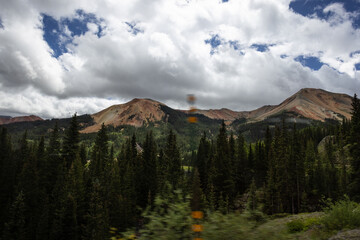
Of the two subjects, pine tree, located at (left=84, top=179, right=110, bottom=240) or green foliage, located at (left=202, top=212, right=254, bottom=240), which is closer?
green foliage, located at (left=202, top=212, right=254, bottom=240)

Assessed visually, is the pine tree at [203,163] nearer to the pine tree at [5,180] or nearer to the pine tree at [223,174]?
the pine tree at [223,174]

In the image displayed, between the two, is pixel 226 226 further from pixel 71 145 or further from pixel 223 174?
pixel 71 145

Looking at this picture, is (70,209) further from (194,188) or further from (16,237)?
(194,188)

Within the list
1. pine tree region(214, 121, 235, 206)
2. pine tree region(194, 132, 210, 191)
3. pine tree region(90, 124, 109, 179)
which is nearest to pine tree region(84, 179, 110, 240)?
pine tree region(90, 124, 109, 179)

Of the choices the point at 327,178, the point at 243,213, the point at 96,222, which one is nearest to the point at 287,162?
the point at 327,178

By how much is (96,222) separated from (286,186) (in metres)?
31.7

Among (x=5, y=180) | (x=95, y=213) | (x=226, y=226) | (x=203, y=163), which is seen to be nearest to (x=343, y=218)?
(x=226, y=226)

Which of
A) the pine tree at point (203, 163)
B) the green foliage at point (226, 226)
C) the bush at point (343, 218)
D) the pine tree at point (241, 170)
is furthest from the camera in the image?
the pine tree at point (241, 170)

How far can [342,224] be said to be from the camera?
22.5 ft

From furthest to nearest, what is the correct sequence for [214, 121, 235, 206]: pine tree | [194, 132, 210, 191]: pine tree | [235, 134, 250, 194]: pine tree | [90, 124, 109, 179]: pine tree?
1. [235, 134, 250, 194]: pine tree
2. [194, 132, 210, 191]: pine tree
3. [90, 124, 109, 179]: pine tree
4. [214, 121, 235, 206]: pine tree

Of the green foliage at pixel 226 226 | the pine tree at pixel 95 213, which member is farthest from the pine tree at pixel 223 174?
the green foliage at pixel 226 226

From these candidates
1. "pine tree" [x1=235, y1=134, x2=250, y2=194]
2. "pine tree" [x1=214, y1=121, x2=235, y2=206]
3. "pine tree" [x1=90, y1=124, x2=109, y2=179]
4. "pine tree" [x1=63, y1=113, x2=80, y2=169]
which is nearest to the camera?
"pine tree" [x1=63, y1=113, x2=80, y2=169]

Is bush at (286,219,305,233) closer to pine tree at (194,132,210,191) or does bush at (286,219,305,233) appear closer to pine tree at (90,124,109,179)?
pine tree at (194,132,210,191)

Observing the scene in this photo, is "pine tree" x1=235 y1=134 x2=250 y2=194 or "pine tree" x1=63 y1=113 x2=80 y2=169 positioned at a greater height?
"pine tree" x1=63 y1=113 x2=80 y2=169
